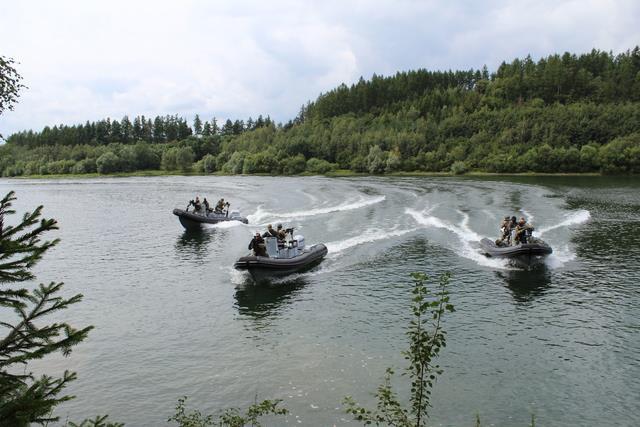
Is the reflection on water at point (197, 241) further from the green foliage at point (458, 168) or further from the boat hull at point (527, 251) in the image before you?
the green foliage at point (458, 168)

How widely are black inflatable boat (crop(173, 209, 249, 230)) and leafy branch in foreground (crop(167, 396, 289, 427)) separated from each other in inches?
1224

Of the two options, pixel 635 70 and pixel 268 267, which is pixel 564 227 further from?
pixel 635 70

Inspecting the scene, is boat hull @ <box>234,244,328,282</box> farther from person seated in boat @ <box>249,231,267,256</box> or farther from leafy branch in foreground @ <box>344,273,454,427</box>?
leafy branch in foreground @ <box>344,273,454,427</box>

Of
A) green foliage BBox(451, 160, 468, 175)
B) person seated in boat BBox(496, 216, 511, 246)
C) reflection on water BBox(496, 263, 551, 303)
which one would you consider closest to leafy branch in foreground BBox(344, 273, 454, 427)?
reflection on water BBox(496, 263, 551, 303)

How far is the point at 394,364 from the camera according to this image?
1811 centimetres

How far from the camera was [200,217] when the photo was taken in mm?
46312

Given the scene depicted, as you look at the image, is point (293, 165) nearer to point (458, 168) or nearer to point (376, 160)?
point (376, 160)

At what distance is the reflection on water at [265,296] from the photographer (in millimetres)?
24203

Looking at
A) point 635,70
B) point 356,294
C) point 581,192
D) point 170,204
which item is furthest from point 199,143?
point 356,294

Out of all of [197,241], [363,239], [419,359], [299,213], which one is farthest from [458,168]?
[419,359]

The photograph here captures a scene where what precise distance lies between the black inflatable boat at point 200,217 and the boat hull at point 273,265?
17565mm

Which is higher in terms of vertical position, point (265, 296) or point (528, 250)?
point (528, 250)

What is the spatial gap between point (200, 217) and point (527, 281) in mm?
29023

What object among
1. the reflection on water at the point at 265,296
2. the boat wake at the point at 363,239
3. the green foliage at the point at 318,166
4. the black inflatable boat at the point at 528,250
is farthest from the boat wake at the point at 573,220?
the green foliage at the point at 318,166
